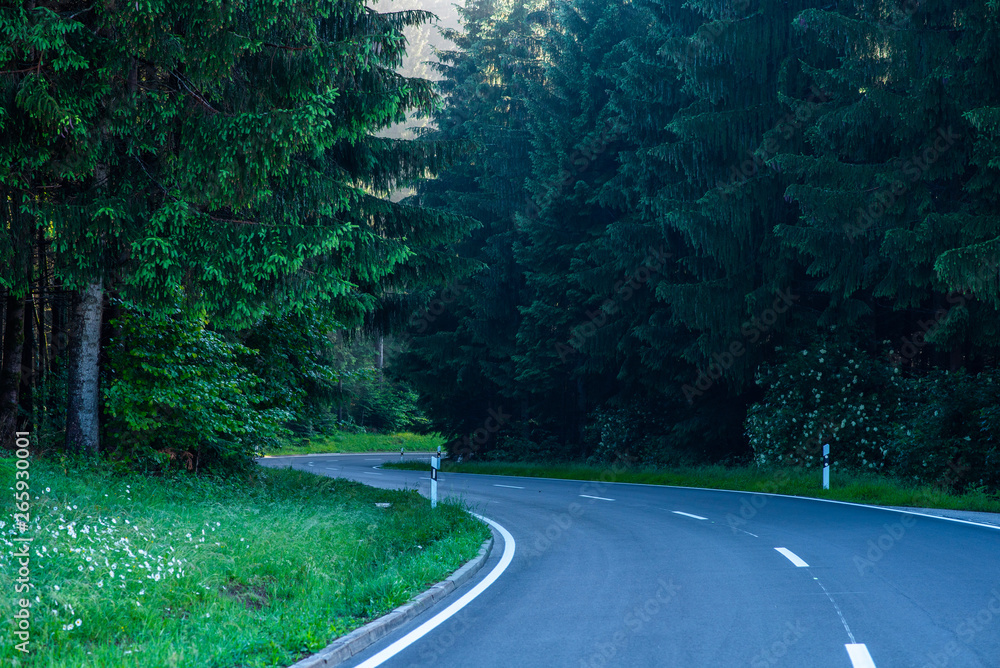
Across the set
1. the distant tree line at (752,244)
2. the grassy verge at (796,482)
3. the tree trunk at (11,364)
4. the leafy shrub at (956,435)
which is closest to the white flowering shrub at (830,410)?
the distant tree line at (752,244)

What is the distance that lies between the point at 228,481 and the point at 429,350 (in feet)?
73.8

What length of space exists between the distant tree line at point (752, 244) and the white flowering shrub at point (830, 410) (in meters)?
0.06

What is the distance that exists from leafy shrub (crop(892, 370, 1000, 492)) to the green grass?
46240 mm

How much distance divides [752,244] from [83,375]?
18.2m

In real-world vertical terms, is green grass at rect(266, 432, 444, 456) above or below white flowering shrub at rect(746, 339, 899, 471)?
below

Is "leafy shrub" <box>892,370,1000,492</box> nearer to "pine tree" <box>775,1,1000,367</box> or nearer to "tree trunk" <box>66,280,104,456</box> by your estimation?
"pine tree" <box>775,1,1000,367</box>

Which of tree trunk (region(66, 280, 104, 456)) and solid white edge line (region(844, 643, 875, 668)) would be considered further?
tree trunk (region(66, 280, 104, 456))

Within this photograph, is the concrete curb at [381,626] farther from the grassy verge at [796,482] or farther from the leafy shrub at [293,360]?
the grassy verge at [796,482]

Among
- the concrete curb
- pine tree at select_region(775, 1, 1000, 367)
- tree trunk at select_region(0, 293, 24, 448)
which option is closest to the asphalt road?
the concrete curb

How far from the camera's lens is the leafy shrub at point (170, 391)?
12680 mm

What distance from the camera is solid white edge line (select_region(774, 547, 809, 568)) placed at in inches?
391

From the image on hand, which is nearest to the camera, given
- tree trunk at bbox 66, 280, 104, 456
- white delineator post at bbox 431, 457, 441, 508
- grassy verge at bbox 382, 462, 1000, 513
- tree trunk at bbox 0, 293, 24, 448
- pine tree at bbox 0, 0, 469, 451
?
pine tree at bbox 0, 0, 469, 451

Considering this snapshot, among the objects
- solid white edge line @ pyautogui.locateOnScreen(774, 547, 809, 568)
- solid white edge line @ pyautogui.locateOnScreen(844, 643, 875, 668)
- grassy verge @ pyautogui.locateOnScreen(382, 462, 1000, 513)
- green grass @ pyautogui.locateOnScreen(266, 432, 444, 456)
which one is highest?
solid white edge line @ pyautogui.locateOnScreen(844, 643, 875, 668)

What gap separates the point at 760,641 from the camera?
6.52 m
